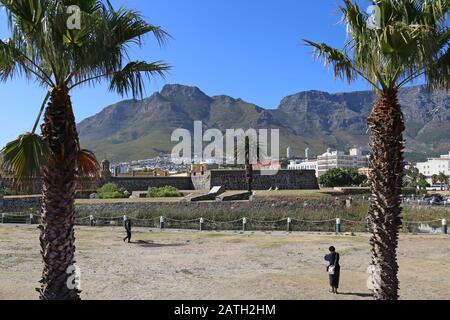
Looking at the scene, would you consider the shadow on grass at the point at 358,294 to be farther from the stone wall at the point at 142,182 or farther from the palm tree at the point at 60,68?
the stone wall at the point at 142,182

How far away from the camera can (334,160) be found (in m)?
179

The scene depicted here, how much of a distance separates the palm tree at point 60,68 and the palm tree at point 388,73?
3.39 meters

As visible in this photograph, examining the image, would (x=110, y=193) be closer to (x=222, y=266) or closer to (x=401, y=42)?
(x=222, y=266)

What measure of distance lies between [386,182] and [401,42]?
7.61ft

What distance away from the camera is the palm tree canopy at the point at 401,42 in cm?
716

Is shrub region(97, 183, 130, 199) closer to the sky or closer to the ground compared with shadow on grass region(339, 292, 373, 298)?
closer to the sky

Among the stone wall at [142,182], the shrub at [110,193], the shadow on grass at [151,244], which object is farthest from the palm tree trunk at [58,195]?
the stone wall at [142,182]

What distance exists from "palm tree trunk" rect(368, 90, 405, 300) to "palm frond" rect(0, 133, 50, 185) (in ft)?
17.7

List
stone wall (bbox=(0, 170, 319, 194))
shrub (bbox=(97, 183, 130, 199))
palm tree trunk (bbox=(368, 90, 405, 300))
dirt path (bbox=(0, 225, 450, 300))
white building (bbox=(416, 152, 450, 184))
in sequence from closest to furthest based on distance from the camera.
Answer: palm tree trunk (bbox=(368, 90, 405, 300)), dirt path (bbox=(0, 225, 450, 300)), shrub (bbox=(97, 183, 130, 199)), stone wall (bbox=(0, 170, 319, 194)), white building (bbox=(416, 152, 450, 184))

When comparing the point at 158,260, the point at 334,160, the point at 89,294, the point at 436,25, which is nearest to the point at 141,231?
the point at 158,260

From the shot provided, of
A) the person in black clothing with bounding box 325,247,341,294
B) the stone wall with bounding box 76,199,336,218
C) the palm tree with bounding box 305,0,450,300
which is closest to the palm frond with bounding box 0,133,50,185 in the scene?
the palm tree with bounding box 305,0,450,300

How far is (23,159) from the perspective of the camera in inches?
243

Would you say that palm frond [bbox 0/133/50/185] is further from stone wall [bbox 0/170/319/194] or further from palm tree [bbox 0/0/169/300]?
stone wall [bbox 0/170/319/194]

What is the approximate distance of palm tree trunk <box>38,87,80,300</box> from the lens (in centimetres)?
696
